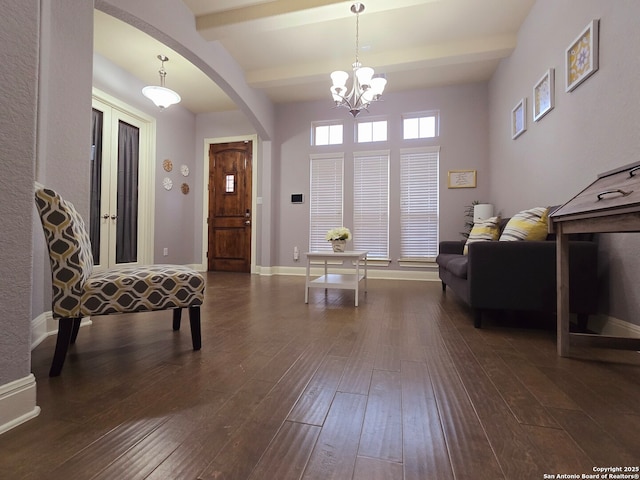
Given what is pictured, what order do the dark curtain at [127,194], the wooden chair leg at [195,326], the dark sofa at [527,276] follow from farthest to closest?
the dark curtain at [127,194] < the dark sofa at [527,276] < the wooden chair leg at [195,326]

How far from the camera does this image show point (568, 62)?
95.3 inches

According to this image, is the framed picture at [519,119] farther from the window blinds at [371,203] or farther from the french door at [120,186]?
the french door at [120,186]

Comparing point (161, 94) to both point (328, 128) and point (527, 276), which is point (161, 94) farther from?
point (527, 276)

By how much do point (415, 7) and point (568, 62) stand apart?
163 cm

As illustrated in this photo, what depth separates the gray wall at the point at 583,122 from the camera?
1.79m

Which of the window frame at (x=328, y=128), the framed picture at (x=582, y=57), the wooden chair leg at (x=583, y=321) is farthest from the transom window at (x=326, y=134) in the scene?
the wooden chair leg at (x=583, y=321)

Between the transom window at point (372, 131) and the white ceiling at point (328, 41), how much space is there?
561 millimetres

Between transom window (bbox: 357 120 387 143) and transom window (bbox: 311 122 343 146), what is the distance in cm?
35

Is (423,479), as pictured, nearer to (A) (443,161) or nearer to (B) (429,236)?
(B) (429,236)

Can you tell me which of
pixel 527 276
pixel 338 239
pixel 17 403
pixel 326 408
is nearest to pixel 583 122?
pixel 527 276

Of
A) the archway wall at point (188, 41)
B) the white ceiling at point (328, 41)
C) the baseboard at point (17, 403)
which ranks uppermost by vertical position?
the white ceiling at point (328, 41)

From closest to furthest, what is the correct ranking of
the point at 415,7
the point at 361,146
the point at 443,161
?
the point at 415,7 < the point at 443,161 < the point at 361,146

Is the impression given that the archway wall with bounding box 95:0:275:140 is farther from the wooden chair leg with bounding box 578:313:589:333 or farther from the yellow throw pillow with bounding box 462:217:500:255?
the wooden chair leg with bounding box 578:313:589:333

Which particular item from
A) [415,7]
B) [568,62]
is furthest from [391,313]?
[415,7]
